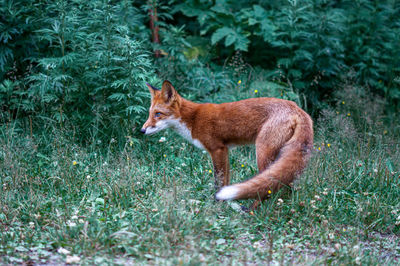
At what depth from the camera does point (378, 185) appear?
5406 millimetres

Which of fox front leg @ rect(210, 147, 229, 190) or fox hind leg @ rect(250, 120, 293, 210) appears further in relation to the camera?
fox front leg @ rect(210, 147, 229, 190)

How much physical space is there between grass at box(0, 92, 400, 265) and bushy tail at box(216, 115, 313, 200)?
39cm

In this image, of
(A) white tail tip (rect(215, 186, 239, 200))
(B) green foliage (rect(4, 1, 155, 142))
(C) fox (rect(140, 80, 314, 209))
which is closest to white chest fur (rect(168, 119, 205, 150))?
(C) fox (rect(140, 80, 314, 209))

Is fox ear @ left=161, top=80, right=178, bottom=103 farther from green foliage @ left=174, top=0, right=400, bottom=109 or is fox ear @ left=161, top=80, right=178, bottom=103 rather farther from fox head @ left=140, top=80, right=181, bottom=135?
green foliage @ left=174, top=0, right=400, bottom=109

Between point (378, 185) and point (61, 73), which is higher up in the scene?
point (61, 73)

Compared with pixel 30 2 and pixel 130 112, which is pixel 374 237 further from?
pixel 30 2

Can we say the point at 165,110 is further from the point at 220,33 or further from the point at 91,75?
the point at 220,33

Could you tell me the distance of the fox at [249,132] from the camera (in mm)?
4398

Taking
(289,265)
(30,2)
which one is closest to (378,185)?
(289,265)

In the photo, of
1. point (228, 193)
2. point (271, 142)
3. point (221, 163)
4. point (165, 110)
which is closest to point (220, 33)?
point (165, 110)

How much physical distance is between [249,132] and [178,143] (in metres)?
2.08

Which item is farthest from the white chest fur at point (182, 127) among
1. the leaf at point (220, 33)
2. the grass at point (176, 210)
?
the leaf at point (220, 33)

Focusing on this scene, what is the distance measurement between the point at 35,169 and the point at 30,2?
10.2ft

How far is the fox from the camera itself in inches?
173
